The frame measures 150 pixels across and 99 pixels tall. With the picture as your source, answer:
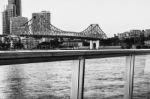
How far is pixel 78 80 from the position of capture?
1.55 metres

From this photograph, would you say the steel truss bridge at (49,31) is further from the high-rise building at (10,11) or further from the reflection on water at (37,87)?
the reflection on water at (37,87)

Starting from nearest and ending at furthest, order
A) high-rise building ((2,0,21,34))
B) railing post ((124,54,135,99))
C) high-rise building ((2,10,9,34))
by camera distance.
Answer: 1. railing post ((124,54,135,99))
2. high-rise building ((2,10,9,34))
3. high-rise building ((2,0,21,34))

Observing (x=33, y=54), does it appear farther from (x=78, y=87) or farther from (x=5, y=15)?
(x=5, y=15)

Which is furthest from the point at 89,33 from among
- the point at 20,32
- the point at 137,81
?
the point at 137,81

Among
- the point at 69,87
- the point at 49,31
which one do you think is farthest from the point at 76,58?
the point at 49,31

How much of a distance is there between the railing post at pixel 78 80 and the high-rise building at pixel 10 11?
92.7m

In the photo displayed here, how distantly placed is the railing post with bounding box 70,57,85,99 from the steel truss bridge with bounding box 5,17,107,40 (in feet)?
182

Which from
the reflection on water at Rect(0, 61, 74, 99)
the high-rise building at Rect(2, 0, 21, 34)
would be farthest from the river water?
the high-rise building at Rect(2, 0, 21, 34)

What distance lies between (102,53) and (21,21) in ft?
294

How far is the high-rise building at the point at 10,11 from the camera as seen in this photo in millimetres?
98213

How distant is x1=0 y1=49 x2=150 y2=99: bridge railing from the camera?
1123 millimetres

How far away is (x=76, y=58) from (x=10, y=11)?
109613 mm

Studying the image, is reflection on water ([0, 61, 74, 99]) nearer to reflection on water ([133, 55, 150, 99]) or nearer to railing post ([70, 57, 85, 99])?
railing post ([70, 57, 85, 99])

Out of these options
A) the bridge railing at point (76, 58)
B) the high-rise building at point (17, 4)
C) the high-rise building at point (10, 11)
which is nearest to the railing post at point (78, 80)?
the bridge railing at point (76, 58)
